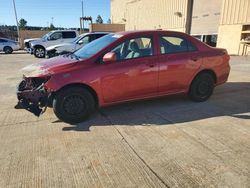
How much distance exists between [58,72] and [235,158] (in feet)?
9.91

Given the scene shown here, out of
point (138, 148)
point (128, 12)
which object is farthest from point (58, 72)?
point (128, 12)

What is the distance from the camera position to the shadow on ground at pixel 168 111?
452 cm

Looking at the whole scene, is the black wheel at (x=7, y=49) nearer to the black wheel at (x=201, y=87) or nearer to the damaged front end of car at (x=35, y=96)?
the damaged front end of car at (x=35, y=96)

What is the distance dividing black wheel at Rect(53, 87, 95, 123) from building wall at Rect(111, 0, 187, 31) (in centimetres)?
2174

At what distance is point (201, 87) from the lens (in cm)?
559

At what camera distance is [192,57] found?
5250 millimetres

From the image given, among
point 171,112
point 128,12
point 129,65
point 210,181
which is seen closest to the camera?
point 210,181

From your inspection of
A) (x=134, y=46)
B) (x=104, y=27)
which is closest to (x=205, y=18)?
(x=134, y=46)

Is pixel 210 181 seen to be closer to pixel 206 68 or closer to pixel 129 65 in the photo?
pixel 129 65

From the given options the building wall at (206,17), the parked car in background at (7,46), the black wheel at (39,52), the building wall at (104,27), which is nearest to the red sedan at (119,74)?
the black wheel at (39,52)

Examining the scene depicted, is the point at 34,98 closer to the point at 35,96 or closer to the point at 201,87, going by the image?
the point at 35,96

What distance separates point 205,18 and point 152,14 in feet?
35.7

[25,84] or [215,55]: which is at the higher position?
[215,55]

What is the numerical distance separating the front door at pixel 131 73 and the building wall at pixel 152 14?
2075 cm
